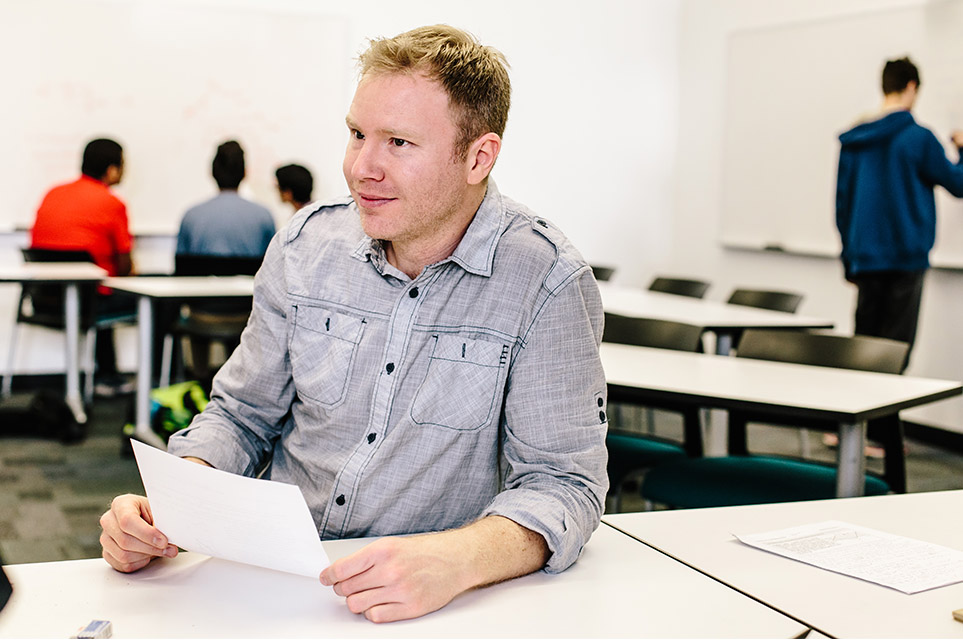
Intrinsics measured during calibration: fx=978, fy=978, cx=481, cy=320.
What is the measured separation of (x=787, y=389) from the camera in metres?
2.28

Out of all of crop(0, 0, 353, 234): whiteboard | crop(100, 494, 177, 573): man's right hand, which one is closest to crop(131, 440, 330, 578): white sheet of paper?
crop(100, 494, 177, 573): man's right hand

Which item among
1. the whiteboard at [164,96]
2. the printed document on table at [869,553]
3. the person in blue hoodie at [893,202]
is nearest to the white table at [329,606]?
the printed document on table at [869,553]

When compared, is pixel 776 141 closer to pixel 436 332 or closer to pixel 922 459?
pixel 922 459

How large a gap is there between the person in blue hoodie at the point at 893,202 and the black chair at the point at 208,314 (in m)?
2.83

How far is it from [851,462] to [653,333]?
1.05 metres

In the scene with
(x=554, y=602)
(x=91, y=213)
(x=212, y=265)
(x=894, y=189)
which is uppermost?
(x=894, y=189)

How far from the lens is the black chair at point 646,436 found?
2639 millimetres

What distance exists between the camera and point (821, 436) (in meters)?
5.17

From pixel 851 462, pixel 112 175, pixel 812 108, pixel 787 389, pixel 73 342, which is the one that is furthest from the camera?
pixel 812 108

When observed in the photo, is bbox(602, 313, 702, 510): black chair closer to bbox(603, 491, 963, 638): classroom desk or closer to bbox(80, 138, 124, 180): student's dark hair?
bbox(603, 491, 963, 638): classroom desk

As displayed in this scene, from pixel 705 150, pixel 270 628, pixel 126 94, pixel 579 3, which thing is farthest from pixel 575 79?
pixel 270 628

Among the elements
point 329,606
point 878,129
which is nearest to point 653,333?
point 878,129

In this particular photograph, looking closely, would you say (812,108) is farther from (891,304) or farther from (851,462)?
(851,462)

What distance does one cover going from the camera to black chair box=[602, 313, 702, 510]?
2639mm
